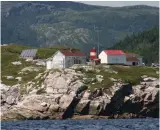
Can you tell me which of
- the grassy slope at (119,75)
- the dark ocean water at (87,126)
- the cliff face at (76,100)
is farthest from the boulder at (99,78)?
the dark ocean water at (87,126)

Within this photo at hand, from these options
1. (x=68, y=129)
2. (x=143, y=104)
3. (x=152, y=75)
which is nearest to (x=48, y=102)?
(x=143, y=104)

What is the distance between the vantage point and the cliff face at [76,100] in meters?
165

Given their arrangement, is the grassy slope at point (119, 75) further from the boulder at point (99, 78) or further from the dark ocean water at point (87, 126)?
the dark ocean water at point (87, 126)

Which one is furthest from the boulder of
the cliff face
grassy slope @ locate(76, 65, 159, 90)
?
the cliff face

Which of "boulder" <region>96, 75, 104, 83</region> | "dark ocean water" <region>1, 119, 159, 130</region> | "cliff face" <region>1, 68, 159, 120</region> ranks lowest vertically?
"dark ocean water" <region>1, 119, 159, 130</region>

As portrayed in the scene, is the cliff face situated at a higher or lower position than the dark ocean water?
higher

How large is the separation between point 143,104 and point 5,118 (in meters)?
41.4

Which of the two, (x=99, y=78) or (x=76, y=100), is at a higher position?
(x=99, y=78)

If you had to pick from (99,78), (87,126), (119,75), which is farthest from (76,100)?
(87,126)

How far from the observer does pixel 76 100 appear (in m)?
166

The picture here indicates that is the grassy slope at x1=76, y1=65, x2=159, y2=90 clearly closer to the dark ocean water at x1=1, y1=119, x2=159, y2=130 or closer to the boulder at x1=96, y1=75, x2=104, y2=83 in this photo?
the boulder at x1=96, y1=75, x2=104, y2=83

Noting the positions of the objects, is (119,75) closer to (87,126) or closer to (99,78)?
(99,78)

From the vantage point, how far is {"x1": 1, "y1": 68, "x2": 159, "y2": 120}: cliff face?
16525 cm

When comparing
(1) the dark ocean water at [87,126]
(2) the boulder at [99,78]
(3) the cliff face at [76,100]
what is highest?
(2) the boulder at [99,78]
